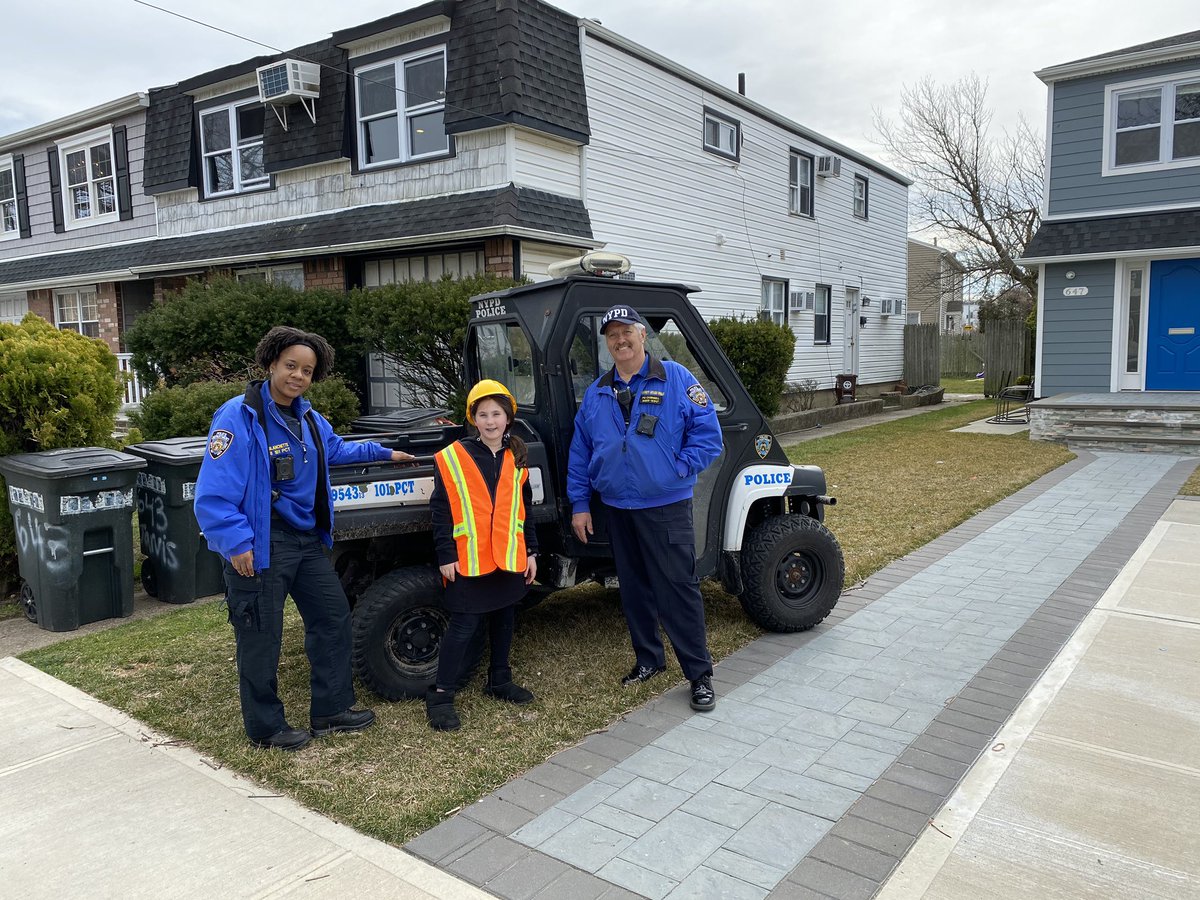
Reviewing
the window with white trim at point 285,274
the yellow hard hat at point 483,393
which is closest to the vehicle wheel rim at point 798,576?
the yellow hard hat at point 483,393

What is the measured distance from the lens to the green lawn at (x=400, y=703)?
3426 mm

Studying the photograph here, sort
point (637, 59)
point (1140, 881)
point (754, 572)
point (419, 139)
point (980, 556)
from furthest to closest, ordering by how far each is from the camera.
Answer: point (637, 59)
point (419, 139)
point (980, 556)
point (754, 572)
point (1140, 881)

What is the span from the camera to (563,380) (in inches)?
174

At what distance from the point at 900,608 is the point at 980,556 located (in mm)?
1681

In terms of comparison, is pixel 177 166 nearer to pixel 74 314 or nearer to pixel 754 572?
pixel 74 314

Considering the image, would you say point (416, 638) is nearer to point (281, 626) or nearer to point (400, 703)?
point (400, 703)

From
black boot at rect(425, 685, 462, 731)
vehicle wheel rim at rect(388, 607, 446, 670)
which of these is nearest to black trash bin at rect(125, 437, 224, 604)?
vehicle wheel rim at rect(388, 607, 446, 670)

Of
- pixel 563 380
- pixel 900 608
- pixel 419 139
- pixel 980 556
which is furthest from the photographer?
pixel 419 139

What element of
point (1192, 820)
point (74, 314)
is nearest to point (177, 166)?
point (74, 314)

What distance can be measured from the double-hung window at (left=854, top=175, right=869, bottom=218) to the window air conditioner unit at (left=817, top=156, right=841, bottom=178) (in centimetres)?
212

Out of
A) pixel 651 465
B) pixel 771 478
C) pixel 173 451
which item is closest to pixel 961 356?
pixel 771 478

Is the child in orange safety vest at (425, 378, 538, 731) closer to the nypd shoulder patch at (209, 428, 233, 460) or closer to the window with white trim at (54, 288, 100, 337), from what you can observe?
the nypd shoulder patch at (209, 428, 233, 460)

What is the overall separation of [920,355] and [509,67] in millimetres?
16906

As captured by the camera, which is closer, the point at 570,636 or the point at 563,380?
the point at 563,380
